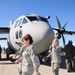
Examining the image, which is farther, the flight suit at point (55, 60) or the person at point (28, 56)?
the flight suit at point (55, 60)

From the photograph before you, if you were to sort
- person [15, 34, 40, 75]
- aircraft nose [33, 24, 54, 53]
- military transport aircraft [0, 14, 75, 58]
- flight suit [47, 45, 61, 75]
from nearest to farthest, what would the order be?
person [15, 34, 40, 75], flight suit [47, 45, 61, 75], aircraft nose [33, 24, 54, 53], military transport aircraft [0, 14, 75, 58]

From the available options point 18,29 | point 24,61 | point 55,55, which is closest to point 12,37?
point 18,29

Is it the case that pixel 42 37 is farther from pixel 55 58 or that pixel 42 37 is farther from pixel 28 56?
pixel 28 56

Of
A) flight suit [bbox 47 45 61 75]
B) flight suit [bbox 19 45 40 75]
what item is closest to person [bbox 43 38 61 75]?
flight suit [bbox 47 45 61 75]

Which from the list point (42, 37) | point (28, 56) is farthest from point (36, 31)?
point (28, 56)

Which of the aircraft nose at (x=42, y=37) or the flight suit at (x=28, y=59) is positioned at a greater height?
the aircraft nose at (x=42, y=37)

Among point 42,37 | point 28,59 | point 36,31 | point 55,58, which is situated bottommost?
point 28,59

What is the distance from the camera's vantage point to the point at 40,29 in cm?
1279

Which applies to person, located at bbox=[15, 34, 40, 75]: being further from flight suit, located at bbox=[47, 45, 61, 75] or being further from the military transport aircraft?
the military transport aircraft

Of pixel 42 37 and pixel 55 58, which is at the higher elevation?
pixel 42 37

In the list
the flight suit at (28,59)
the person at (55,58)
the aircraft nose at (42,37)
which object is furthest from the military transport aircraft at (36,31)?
the flight suit at (28,59)

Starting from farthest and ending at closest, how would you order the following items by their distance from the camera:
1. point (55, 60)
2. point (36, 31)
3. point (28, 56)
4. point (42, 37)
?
point (36, 31) < point (42, 37) < point (55, 60) < point (28, 56)

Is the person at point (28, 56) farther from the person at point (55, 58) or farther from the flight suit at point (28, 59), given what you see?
the person at point (55, 58)

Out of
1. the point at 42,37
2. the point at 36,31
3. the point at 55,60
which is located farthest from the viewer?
the point at 36,31
